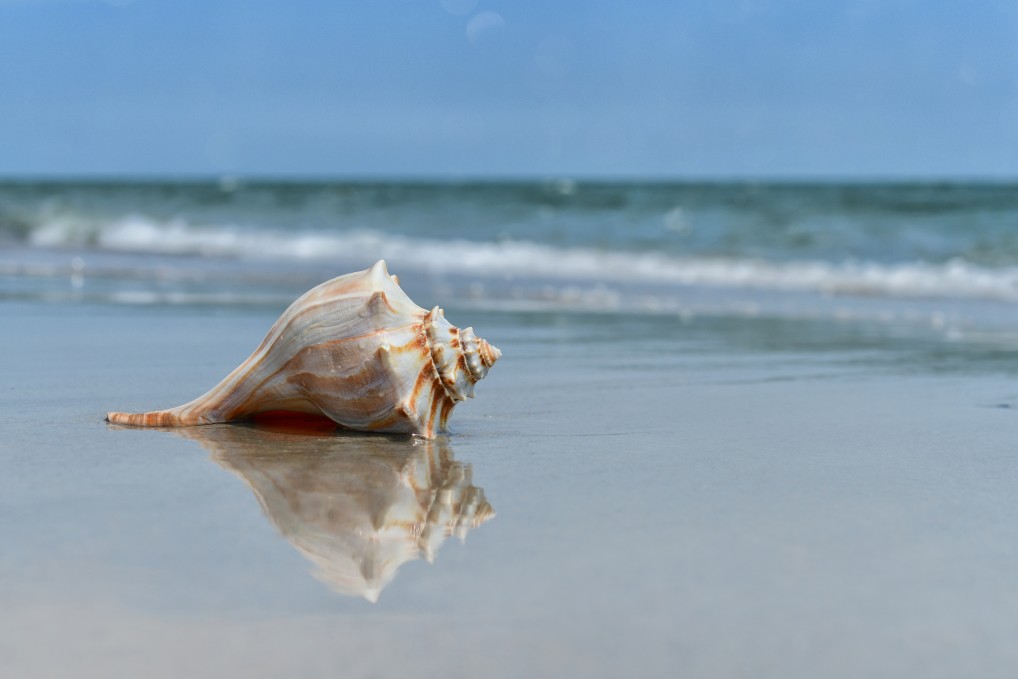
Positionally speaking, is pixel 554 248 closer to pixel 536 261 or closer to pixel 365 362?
pixel 536 261

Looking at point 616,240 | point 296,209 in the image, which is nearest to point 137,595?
point 616,240

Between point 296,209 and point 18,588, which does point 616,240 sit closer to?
point 296,209

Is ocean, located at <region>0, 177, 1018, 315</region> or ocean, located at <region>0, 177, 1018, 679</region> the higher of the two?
ocean, located at <region>0, 177, 1018, 679</region>


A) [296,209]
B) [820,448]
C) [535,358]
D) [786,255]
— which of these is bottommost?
[296,209]

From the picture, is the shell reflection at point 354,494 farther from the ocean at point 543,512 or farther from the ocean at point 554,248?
the ocean at point 554,248

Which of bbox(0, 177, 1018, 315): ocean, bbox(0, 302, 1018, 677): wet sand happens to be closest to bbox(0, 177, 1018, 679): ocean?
bbox(0, 302, 1018, 677): wet sand

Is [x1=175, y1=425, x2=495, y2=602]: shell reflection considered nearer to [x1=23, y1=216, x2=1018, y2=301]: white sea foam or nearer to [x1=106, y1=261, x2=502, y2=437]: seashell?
[x1=106, y1=261, x2=502, y2=437]: seashell
